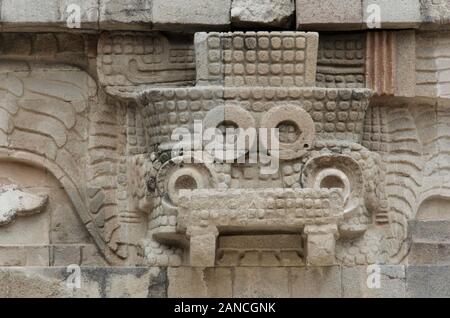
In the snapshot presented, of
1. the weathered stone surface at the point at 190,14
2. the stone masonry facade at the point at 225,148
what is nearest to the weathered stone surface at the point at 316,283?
the stone masonry facade at the point at 225,148

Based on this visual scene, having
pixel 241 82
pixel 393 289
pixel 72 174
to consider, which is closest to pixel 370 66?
pixel 241 82

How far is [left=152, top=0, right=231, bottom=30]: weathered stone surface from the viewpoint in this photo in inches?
379

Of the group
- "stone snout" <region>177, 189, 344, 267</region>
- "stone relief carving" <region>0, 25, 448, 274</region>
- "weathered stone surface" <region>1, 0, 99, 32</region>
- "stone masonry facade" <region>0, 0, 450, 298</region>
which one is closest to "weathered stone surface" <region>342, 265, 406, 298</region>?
"stone masonry facade" <region>0, 0, 450, 298</region>

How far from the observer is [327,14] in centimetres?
961

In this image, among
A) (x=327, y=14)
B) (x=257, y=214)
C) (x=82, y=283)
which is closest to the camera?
(x=257, y=214)

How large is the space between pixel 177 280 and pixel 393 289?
1367 mm

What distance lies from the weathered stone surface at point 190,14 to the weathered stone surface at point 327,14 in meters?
0.49

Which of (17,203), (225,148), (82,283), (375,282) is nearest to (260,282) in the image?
(375,282)

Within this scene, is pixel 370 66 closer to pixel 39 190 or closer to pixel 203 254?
pixel 203 254

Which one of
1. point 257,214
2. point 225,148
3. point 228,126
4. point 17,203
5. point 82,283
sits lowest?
point 82,283

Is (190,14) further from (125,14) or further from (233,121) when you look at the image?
(233,121)

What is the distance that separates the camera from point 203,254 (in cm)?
913

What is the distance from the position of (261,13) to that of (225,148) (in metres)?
0.95

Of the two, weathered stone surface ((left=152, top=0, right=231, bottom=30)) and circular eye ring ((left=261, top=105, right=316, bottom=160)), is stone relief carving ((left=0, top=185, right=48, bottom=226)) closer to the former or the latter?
weathered stone surface ((left=152, top=0, right=231, bottom=30))
